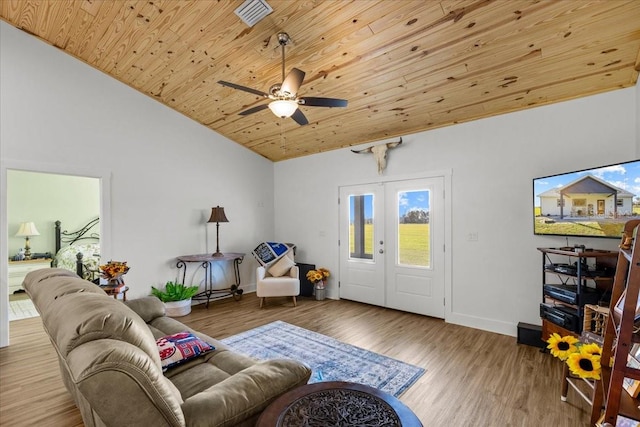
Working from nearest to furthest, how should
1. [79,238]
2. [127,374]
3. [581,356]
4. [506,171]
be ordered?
[127,374] → [581,356] → [506,171] → [79,238]

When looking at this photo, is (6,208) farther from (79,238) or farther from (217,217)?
(79,238)

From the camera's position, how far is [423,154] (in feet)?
14.0

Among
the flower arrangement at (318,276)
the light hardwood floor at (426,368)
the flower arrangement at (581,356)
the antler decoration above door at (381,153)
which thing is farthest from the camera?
the flower arrangement at (318,276)

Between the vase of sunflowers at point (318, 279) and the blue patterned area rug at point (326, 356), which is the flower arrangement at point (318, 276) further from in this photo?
the blue patterned area rug at point (326, 356)

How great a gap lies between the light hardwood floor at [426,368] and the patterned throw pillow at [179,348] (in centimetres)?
92

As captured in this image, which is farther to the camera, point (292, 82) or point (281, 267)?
point (281, 267)

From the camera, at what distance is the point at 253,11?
8.63ft

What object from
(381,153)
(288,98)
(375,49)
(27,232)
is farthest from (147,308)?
(27,232)

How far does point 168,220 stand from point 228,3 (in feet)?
10.8

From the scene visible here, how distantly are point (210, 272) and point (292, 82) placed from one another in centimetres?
385

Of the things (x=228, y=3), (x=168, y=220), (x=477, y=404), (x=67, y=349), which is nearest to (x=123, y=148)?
(x=168, y=220)

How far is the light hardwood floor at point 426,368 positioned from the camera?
215cm

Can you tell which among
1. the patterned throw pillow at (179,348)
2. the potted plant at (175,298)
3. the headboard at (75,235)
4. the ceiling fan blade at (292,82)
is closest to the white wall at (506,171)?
the ceiling fan blade at (292,82)

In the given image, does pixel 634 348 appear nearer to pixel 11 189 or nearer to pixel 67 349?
pixel 67 349
